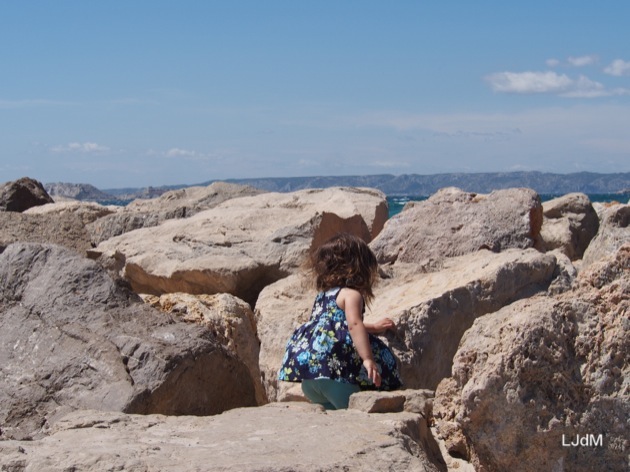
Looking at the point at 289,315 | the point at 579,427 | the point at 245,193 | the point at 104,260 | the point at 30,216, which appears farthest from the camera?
the point at 245,193

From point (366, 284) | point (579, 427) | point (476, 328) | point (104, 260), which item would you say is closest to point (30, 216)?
point (104, 260)

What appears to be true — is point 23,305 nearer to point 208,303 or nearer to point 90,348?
point 90,348

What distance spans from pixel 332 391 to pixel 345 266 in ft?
2.06

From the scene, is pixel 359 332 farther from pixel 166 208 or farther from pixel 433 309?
pixel 166 208

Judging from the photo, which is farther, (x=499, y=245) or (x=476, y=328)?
(x=499, y=245)

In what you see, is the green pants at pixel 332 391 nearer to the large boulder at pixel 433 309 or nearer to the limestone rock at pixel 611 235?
the large boulder at pixel 433 309

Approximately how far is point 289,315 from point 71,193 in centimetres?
5177

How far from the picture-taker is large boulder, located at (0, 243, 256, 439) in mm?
4387

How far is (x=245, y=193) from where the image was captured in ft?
40.9

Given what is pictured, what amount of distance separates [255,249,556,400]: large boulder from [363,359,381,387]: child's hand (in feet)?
2.46

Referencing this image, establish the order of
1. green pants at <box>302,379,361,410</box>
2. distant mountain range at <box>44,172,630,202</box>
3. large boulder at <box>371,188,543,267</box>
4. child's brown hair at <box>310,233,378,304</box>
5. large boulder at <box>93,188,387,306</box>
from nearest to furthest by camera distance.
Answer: green pants at <box>302,379,361,410</box> < child's brown hair at <box>310,233,378,304</box> < large boulder at <box>371,188,543,267</box> < large boulder at <box>93,188,387,306</box> < distant mountain range at <box>44,172,630,202</box>

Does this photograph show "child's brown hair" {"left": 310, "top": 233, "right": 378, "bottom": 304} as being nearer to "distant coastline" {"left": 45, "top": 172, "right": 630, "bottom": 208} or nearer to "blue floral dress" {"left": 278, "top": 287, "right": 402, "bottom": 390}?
"blue floral dress" {"left": 278, "top": 287, "right": 402, "bottom": 390}

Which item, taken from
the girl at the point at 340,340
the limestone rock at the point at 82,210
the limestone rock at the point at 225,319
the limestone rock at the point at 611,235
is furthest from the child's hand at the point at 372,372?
the limestone rock at the point at 82,210

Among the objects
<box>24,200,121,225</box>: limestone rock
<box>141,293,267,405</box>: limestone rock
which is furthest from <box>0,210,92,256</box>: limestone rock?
<box>24,200,121,225</box>: limestone rock
